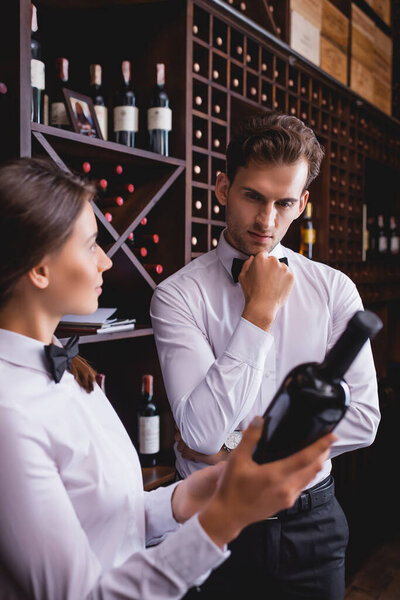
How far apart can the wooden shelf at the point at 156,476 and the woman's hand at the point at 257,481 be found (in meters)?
1.44

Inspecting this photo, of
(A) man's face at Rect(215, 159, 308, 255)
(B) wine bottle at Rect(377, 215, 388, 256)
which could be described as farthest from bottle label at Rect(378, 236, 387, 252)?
(A) man's face at Rect(215, 159, 308, 255)

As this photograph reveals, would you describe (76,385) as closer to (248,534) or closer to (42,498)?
(42,498)

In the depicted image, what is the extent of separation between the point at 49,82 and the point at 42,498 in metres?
1.89

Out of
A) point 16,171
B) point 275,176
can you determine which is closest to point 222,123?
point 275,176

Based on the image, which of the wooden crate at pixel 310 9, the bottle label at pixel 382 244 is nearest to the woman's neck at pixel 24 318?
the wooden crate at pixel 310 9

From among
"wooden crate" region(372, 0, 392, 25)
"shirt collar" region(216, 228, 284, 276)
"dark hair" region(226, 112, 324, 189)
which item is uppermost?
"wooden crate" region(372, 0, 392, 25)

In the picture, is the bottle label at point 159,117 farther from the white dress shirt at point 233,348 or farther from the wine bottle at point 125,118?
the white dress shirt at point 233,348

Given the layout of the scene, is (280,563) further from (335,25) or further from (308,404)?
(335,25)

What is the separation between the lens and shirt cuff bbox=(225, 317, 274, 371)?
1.26 m

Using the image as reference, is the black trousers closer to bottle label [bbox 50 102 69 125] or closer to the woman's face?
the woman's face

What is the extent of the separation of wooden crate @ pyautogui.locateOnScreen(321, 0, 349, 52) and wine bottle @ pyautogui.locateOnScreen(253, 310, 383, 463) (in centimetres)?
307

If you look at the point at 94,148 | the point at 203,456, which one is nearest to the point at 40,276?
the point at 203,456

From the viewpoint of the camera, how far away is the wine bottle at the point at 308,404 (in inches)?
24.2

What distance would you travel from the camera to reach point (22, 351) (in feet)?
3.03
